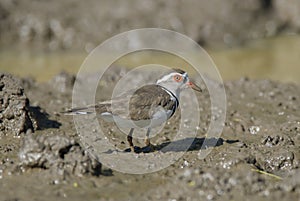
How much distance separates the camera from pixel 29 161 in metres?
7.56

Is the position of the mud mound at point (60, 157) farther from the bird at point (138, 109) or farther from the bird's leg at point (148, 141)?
the bird's leg at point (148, 141)

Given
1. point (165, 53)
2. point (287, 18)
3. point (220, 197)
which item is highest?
point (287, 18)

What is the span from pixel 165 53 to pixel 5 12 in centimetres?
462

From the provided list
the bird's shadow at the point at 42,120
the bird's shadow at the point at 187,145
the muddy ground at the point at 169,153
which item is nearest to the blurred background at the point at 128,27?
the muddy ground at the point at 169,153

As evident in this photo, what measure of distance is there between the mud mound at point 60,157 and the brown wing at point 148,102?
104 centimetres

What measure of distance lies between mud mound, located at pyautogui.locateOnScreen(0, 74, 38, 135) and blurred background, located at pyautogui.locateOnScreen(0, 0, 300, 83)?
7.63 meters

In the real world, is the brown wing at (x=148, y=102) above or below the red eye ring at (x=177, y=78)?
below

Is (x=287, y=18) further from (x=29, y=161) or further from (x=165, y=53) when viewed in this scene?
(x=29, y=161)

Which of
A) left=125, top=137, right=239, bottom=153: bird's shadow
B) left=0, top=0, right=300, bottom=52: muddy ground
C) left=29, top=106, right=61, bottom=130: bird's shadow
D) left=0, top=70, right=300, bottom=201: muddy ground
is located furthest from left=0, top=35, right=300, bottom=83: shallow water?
left=125, top=137, right=239, bottom=153: bird's shadow

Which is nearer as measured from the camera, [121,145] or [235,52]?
[121,145]

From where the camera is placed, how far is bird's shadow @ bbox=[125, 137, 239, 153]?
896 cm

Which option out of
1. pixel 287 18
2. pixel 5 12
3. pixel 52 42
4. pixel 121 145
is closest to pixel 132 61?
pixel 52 42

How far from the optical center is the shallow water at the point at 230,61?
52.2 feet

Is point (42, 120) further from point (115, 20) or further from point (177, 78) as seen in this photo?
point (115, 20)
